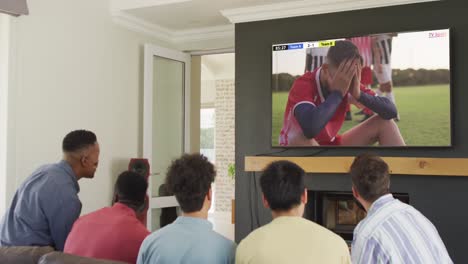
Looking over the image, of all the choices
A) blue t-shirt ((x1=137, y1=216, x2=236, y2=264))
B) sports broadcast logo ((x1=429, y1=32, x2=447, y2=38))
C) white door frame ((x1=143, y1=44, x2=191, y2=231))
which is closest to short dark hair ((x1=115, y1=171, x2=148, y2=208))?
blue t-shirt ((x1=137, y1=216, x2=236, y2=264))

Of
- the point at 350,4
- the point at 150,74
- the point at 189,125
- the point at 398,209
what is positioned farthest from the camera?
the point at 189,125

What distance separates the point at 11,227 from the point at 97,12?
2.81 meters

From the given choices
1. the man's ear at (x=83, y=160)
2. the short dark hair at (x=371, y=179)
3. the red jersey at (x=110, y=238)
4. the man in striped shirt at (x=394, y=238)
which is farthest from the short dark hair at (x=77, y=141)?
the man in striped shirt at (x=394, y=238)

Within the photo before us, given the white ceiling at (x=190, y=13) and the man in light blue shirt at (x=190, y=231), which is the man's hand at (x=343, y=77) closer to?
the white ceiling at (x=190, y=13)

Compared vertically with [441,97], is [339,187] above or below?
below

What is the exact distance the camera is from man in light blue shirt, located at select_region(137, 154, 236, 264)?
5.57 feet

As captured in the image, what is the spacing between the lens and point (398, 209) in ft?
6.73

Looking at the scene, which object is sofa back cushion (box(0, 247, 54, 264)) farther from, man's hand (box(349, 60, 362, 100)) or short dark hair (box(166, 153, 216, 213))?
man's hand (box(349, 60, 362, 100))

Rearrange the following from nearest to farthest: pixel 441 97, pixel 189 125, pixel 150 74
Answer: pixel 441 97 < pixel 150 74 < pixel 189 125

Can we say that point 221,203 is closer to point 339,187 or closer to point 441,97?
point 339,187

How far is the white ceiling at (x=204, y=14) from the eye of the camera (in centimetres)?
441

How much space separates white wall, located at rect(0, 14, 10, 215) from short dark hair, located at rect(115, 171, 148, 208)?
Result: 2051 millimetres

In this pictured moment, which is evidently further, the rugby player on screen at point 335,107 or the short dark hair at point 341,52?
the short dark hair at point 341,52

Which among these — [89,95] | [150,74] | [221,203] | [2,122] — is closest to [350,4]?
[150,74]
